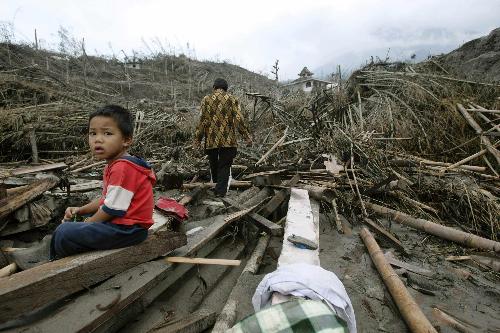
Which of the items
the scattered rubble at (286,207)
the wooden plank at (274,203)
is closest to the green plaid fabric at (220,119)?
the scattered rubble at (286,207)

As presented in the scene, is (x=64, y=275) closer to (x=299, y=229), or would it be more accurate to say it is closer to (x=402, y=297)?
(x=299, y=229)

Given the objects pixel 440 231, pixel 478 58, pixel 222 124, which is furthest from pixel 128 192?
pixel 478 58

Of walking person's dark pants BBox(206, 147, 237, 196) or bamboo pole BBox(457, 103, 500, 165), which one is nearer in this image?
walking person's dark pants BBox(206, 147, 237, 196)

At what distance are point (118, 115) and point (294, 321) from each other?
1733mm

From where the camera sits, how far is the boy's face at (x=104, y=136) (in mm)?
2295

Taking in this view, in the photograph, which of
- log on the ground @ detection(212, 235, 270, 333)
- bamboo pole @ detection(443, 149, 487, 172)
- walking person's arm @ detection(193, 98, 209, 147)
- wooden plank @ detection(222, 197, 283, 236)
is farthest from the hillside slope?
log on the ground @ detection(212, 235, 270, 333)

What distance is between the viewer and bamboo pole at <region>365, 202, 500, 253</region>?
12.8ft

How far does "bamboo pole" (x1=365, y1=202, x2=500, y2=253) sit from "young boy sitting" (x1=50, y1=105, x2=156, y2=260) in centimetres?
361

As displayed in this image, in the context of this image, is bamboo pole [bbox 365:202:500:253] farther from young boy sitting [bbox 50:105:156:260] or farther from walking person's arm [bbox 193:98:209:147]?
young boy sitting [bbox 50:105:156:260]

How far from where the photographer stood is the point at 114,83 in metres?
23.5

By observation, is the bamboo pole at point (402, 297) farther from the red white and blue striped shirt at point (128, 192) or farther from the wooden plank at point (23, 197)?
the wooden plank at point (23, 197)

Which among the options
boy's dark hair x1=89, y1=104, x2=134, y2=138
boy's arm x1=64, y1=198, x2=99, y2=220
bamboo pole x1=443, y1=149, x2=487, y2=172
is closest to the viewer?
boy's dark hair x1=89, y1=104, x2=134, y2=138

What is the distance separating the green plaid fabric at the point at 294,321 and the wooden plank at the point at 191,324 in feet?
2.50

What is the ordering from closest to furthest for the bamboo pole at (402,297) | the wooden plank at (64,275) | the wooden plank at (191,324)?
A: the wooden plank at (64,275), the wooden plank at (191,324), the bamboo pole at (402,297)
